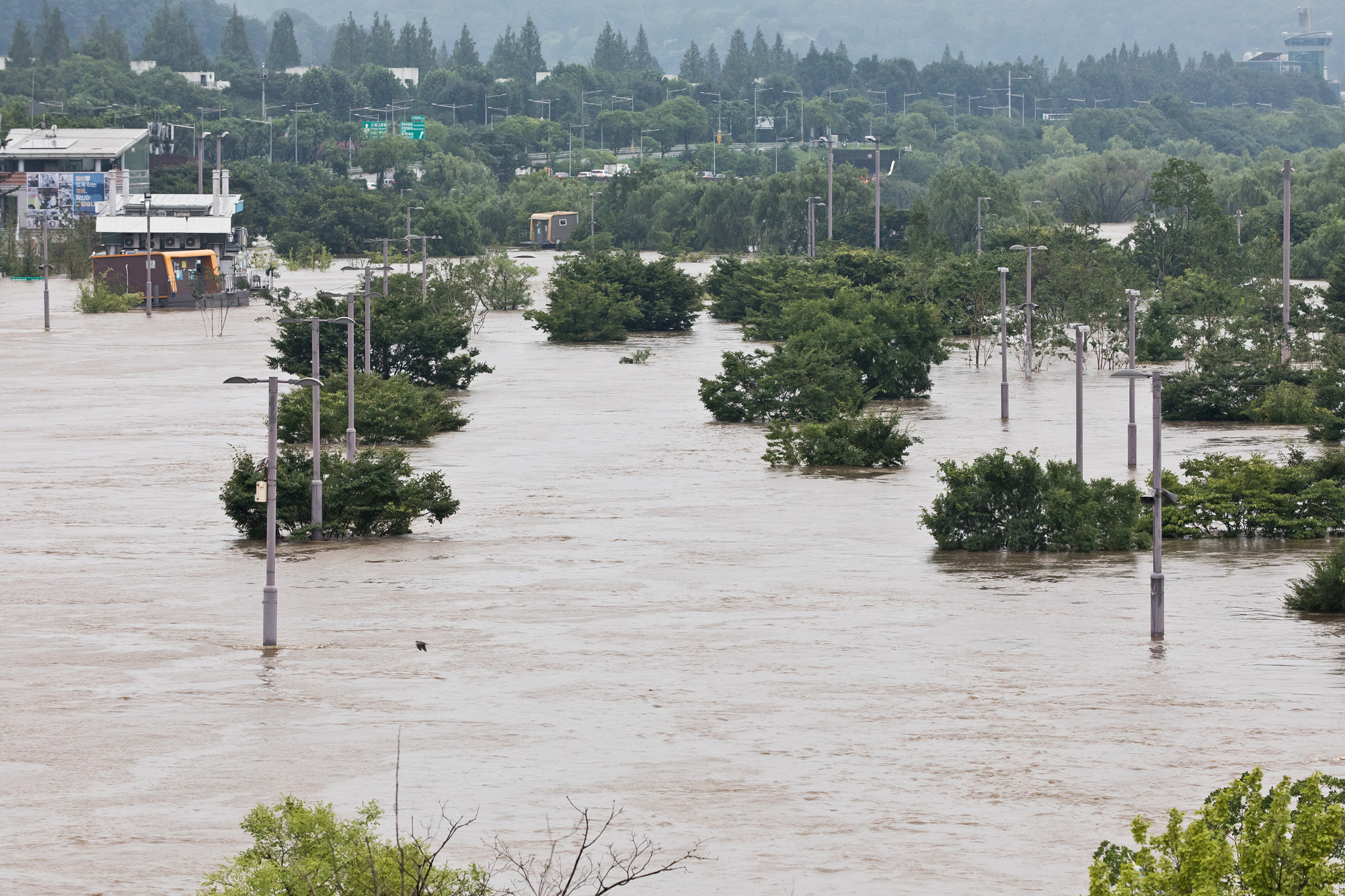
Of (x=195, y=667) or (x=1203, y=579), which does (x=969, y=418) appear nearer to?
(x=1203, y=579)

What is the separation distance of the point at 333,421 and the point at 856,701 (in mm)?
37752

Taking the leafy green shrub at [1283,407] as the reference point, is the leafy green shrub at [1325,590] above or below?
below

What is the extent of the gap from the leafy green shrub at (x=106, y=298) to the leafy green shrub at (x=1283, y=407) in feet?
284

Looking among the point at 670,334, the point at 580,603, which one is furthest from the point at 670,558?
the point at 670,334

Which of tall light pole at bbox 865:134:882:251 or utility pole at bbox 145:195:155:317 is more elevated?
tall light pole at bbox 865:134:882:251

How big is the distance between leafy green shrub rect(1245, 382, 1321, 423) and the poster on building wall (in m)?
137

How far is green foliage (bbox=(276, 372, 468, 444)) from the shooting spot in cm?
6359

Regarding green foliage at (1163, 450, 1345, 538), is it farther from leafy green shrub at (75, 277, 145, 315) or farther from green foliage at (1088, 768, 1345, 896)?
leafy green shrub at (75, 277, 145, 315)

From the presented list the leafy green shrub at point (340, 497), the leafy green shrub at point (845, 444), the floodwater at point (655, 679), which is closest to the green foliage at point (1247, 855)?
the floodwater at point (655, 679)

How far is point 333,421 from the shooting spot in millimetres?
63469

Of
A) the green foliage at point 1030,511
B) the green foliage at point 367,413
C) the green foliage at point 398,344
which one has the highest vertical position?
the green foliage at point 398,344

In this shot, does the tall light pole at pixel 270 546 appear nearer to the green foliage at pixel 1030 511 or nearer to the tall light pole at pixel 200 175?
the green foliage at pixel 1030 511

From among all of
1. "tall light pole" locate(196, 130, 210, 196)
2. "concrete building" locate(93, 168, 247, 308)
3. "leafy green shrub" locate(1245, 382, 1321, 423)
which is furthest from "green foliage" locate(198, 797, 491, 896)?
"tall light pole" locate(196, 130, 210, 196)

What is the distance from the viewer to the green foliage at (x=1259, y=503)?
46.5 metres
